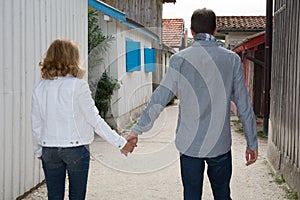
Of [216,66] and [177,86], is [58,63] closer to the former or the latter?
[177,86]

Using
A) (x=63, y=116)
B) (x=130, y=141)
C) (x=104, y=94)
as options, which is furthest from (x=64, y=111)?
(x=104, y=94)

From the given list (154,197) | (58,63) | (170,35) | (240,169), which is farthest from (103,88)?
(170,35)

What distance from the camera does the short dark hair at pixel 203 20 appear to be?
3357 millimetres

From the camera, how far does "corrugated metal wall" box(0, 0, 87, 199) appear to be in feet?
15.5

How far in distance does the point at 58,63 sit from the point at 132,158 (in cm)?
469

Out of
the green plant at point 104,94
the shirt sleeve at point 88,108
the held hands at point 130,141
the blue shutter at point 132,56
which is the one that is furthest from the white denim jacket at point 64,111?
the blue shutter at point 132,56

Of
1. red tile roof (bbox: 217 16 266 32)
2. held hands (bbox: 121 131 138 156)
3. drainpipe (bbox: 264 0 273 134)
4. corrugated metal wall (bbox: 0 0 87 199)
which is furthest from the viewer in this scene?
red tile roof (bbox: 217 16 266 32)

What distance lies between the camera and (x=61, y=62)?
349 cm

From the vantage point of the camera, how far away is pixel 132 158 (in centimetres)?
799

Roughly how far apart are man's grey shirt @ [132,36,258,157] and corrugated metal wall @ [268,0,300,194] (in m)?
2.33

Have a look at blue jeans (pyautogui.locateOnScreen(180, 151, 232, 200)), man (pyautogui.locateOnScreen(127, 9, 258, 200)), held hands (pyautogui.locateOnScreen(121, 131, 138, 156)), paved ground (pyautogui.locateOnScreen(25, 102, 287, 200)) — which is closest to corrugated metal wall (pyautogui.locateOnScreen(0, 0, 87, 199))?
paved ground (pyautogui.locateOnScreen(25, 102, 287, 200))

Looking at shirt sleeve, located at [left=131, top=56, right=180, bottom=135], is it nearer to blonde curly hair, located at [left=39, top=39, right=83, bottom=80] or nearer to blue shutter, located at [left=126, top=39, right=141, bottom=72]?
blonde curly hair, located at [left=39, top=39, right=83, bottom=80]

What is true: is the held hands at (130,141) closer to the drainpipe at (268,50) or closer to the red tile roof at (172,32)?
the drainpipe at (268,50)

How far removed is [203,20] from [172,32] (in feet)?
88.7
